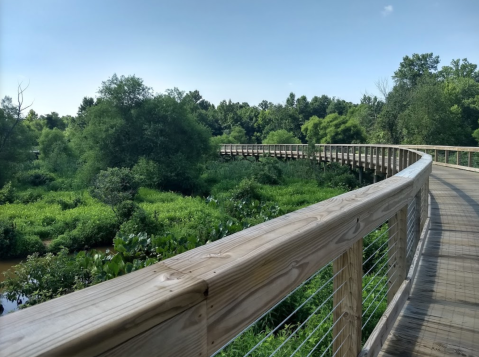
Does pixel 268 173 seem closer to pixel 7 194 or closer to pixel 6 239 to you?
pixel 7 194

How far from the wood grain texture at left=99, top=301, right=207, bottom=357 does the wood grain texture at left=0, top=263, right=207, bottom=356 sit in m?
0.01

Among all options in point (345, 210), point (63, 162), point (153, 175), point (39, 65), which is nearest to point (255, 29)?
point (153, 175)

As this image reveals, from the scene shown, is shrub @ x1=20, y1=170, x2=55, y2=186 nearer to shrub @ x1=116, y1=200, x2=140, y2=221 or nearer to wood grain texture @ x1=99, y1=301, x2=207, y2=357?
shrub @ x1=116, y1=200, x2=140, y2=221

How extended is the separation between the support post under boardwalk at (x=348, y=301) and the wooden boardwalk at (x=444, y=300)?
71 cm

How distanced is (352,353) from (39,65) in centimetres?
263

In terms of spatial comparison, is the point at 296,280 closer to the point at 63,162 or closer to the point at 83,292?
the point at 83,292

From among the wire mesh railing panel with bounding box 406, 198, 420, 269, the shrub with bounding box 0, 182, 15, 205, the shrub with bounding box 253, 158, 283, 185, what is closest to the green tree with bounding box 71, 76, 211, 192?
the shrub with bounding box 253, 158, 283, 185

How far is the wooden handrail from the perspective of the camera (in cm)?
55

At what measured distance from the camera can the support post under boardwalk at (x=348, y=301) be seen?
1636 mm

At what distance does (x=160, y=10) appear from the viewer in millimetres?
11844

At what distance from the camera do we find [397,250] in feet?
8.98

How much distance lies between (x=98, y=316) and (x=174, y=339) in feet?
0.48

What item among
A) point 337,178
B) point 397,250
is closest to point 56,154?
point 337,178

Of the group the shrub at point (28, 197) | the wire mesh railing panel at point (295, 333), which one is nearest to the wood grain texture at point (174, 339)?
the wire mesh railing panel at point (295, 333)
